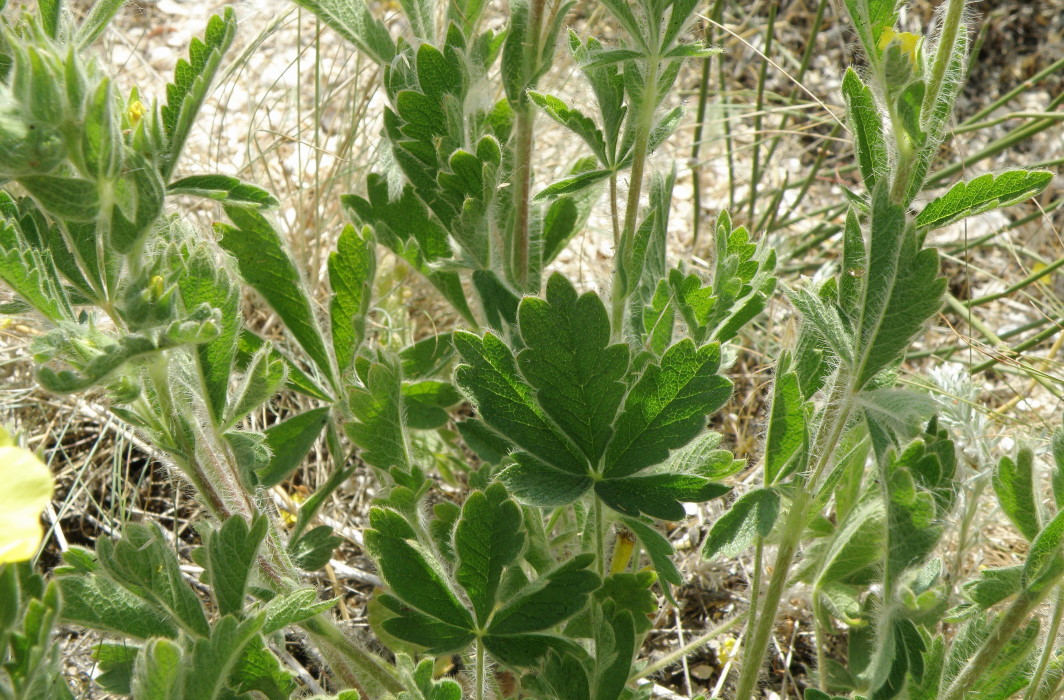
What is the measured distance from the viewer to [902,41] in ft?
3.61

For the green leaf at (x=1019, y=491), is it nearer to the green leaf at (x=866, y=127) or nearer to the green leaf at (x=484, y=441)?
the green leaf at (x=866, y=127)

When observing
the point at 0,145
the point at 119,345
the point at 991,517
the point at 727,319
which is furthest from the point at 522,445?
the point at 991,517

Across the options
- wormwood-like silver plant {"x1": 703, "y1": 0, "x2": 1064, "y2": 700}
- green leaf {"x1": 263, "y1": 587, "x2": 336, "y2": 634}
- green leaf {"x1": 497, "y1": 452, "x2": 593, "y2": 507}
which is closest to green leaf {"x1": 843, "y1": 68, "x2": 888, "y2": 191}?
wormwood-like silver plant {"x1": 703, "y1": 0, "x2": 1064, "y2": 700}

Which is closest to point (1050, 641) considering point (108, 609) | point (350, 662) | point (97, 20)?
point (350, 662)

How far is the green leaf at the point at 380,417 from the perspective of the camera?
1407 millimetres

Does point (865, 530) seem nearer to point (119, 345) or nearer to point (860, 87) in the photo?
point (860, 87)

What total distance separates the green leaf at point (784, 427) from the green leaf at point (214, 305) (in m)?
0.67

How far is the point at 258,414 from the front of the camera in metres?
2.39

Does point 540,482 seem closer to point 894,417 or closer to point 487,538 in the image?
point 487,538

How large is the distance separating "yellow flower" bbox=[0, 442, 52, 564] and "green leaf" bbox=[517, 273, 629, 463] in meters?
0.51

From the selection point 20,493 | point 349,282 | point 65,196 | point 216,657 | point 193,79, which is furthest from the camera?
point 349,282

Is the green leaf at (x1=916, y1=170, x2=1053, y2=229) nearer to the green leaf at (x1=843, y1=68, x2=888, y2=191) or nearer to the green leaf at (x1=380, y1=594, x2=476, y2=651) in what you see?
the green leaf at (x1=843, y1=68, x2=888, y2=191)

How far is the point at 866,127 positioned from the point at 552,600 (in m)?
0.66

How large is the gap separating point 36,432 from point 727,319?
1.57m
